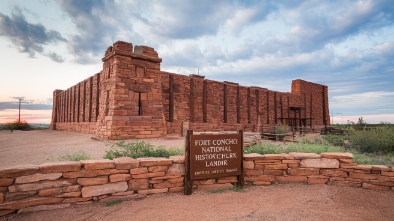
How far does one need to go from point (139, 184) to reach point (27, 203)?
1.80 meters

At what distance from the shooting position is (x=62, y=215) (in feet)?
11.8

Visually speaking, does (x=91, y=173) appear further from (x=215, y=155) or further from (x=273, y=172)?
(x=273, y=172)

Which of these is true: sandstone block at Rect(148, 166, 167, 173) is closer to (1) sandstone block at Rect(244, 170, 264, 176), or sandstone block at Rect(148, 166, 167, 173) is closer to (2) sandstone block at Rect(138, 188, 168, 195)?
(2) sandstone block at Rect(138, 188, 168, 195)

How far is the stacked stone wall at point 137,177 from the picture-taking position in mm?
3619

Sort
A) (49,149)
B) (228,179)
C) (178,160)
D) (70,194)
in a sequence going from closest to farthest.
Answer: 1. (70,194)
2. (178,160)
3. (228,179)
4. (49,149)

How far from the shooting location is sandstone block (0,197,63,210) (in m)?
3.47

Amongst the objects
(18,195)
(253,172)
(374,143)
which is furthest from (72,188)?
(374,143)

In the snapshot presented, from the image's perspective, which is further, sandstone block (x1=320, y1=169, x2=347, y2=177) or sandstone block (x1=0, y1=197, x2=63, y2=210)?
sandstone block (x1=320, y1=169, x2=347, y2=177)

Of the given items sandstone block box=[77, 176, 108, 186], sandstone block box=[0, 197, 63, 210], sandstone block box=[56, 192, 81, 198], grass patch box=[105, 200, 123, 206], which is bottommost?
grass patch box=[105, 200, 123, 206]

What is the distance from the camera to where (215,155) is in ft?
15.7

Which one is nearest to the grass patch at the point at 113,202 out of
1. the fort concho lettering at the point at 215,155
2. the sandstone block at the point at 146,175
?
the sandstone block at the point at 146,175

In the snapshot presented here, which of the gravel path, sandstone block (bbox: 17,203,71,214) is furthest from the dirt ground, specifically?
the gravel path

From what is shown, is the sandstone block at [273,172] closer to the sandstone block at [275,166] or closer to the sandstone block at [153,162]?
the sandstone block at [275,166]

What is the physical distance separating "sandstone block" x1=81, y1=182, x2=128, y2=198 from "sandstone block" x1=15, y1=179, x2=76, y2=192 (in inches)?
10.9
